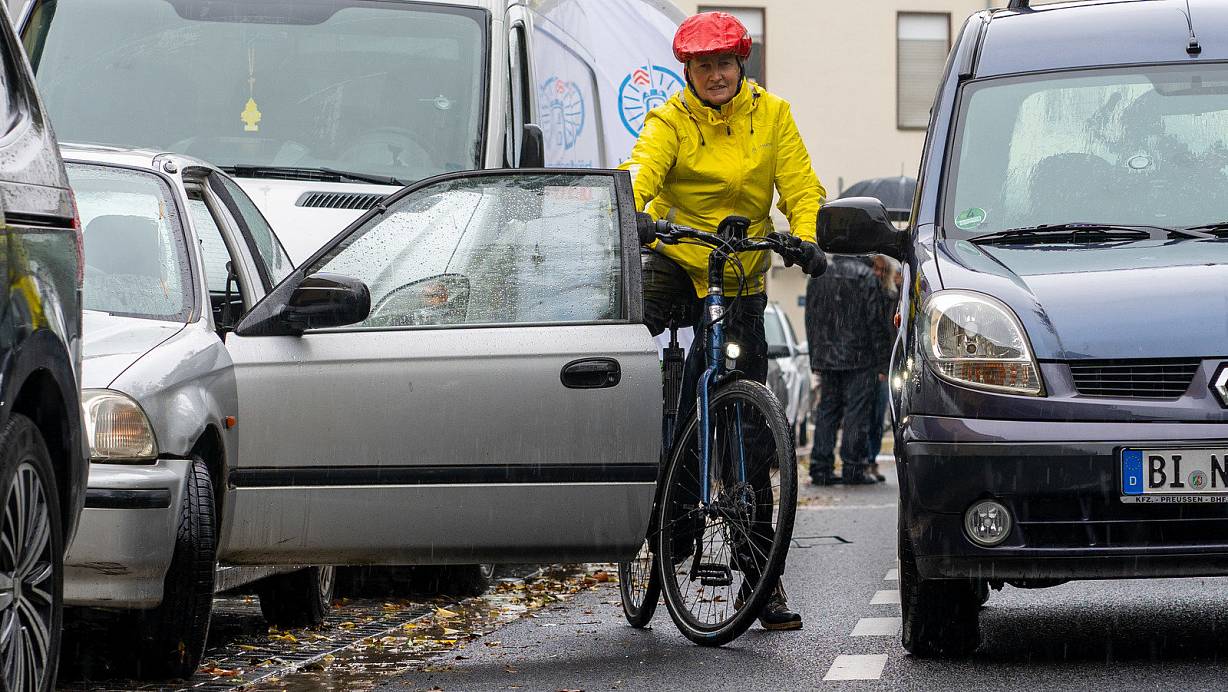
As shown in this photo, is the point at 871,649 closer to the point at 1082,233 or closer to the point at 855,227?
the point at 855,227

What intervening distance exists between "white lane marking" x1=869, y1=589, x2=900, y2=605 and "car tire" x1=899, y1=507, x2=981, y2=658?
1.74 metres

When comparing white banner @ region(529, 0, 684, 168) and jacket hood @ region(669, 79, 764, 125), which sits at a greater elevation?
white banner @ region(529, 0, 684, 168)

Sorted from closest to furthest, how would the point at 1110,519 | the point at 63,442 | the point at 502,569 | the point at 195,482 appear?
the point at 63,442, the point at 1110,519, the point at 195,482, the point at 502,569

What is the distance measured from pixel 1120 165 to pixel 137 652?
132 inches

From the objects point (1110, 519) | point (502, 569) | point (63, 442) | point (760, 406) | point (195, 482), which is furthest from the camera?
point (502, 569)

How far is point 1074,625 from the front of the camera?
7.09m

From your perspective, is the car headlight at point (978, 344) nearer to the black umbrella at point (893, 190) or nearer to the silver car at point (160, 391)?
the silver car at point (160, 391)

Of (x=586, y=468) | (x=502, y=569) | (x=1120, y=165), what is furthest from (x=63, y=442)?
(x=502, y=569)

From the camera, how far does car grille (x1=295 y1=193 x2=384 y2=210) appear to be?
9.08 meters

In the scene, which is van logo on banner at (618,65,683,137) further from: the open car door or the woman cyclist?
the open car door

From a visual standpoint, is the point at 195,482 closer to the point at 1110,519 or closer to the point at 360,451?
the point at 360,451

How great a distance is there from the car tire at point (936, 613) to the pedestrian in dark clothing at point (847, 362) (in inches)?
371

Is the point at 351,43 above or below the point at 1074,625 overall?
above

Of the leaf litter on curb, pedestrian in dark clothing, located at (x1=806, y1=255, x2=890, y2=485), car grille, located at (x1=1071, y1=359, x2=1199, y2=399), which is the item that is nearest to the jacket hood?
the leaf litter on curb
